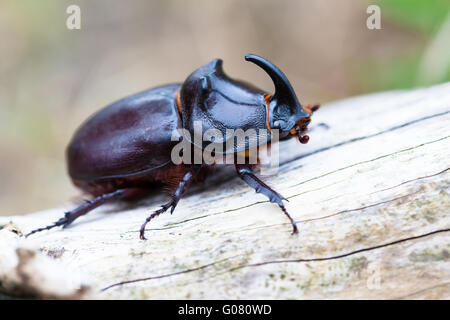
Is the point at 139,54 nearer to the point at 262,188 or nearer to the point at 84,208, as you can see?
the point at 84,208

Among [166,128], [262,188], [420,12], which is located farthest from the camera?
[420,12]

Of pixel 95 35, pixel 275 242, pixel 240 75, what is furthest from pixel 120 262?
pixel 95 35

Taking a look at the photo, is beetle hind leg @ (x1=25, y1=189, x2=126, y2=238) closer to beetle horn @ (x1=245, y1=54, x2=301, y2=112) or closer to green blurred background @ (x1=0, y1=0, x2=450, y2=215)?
beetle horn @ (x1=245, y1=54, x2=301, y2=112)

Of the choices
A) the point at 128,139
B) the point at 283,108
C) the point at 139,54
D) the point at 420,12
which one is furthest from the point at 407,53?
the point at 139,54

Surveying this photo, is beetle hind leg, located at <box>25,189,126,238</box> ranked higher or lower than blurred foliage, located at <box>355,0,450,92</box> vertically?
lower

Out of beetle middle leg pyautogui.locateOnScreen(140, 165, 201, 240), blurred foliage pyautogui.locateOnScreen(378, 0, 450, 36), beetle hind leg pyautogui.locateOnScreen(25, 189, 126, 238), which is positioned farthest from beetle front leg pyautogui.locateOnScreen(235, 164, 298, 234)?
blurred foliage pyautogui.locateOnScreen(378, 0, 450, 36)

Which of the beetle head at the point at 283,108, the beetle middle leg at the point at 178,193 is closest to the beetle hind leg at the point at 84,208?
the beetle middle leg at the point at 178,193

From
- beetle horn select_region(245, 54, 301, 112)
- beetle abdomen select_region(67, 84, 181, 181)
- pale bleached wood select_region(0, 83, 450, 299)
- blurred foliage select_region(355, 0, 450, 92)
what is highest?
blurred foliage select_region(355, 0, 450, 92)
